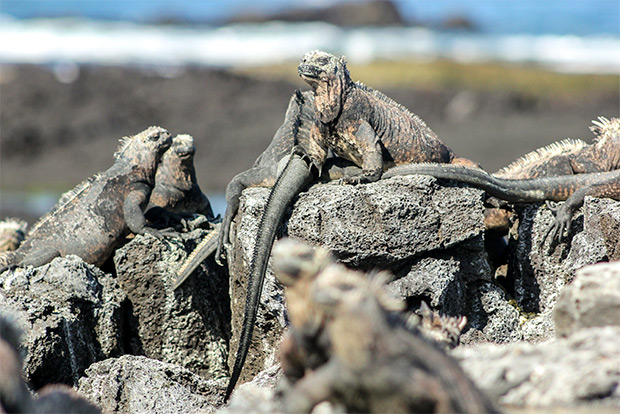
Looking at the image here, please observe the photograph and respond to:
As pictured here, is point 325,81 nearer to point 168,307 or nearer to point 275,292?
point 275,292

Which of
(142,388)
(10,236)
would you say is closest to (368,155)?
(142,388)

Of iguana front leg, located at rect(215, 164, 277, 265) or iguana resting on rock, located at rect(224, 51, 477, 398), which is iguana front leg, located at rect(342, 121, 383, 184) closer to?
iguana resting on rock, located at rect(224, 51, 477, 398)

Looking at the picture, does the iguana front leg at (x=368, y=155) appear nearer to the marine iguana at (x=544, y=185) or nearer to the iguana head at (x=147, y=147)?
the marine iguana at (x=544, y=185)

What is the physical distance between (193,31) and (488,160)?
58.9 ft

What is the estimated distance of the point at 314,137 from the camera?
5375 mm

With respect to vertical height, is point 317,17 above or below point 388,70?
above

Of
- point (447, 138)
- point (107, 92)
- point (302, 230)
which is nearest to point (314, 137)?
point (302, 230)

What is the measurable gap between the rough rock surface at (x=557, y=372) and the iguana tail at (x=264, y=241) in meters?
1.96

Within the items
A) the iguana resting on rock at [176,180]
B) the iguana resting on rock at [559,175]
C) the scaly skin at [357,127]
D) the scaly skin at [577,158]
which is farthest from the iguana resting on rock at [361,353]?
the iguana resting on rock at [176,180]

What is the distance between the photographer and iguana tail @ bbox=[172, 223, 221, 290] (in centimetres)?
577

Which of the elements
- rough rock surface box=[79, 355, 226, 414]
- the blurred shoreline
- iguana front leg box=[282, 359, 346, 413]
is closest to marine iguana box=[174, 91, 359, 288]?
rough rock surface box=[79, 355, 226, 414]

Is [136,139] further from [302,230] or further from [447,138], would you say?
[447,138]

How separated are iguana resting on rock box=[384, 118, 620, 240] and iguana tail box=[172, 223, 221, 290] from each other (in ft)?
4.93

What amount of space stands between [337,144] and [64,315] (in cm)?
222
